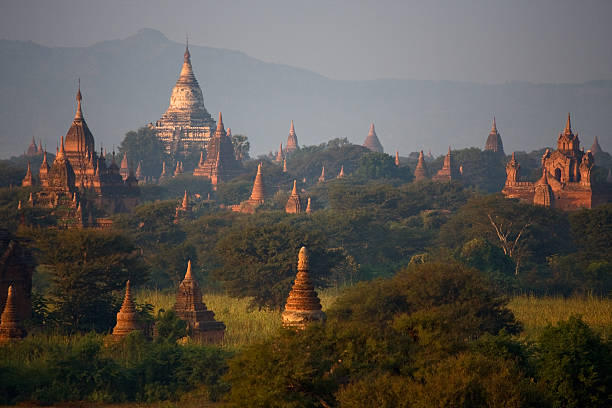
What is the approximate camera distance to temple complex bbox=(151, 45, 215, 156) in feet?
507

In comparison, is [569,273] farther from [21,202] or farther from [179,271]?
[21,202]

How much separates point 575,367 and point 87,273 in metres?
21.4

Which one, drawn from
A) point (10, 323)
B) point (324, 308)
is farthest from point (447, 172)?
point (10, 323)

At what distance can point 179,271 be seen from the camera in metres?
60.5

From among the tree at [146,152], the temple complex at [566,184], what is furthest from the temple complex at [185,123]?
the temple complex at [566,184]

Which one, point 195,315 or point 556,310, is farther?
point 556,310

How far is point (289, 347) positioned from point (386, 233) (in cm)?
4800

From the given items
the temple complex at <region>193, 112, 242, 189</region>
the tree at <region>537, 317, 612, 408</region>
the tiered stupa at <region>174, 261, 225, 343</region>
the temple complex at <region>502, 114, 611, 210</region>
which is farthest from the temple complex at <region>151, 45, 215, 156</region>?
the tree at <region>537, 317, 612, 408</region>

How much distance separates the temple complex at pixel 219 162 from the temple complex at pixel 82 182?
42529 mm

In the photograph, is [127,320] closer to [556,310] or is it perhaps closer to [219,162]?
[556,310]

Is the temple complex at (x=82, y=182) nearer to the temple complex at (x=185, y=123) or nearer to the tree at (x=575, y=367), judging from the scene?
the tree at (x=575, y=367)

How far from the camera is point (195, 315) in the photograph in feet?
133

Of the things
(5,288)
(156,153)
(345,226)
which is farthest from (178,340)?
(156,153)

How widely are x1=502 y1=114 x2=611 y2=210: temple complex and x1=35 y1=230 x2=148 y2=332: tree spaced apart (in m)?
→ 42.5
